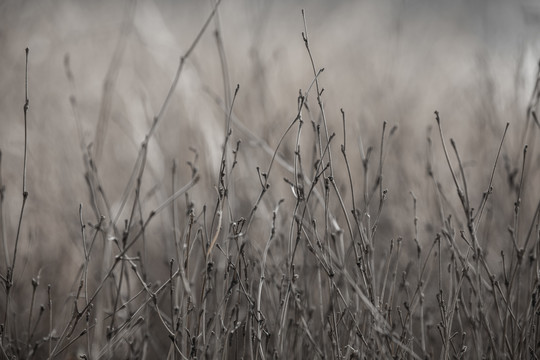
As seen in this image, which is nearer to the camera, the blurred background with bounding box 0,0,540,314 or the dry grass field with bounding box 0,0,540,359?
the dry grass field with bounding box 0,0,540,359

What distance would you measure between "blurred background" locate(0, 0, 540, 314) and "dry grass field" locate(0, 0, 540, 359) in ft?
0.05

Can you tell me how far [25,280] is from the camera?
2105 millimetres

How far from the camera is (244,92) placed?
112 inches

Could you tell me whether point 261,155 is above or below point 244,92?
below

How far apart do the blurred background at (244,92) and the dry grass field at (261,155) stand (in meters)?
0.01

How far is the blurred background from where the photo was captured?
2238 millimetres

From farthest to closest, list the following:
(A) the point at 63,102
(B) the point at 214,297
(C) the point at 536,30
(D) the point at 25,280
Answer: (A) the point at 63,102
(C) the point at 536,30
(D) the point at 25,280
(B) the point at 214,297

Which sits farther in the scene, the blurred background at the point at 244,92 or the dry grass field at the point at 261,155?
the blurred background at the point at 244,92

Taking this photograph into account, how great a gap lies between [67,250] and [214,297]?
1069mm

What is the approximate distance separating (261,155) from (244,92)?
0.70 meters

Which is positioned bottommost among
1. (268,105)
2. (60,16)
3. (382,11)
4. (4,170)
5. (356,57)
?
(4,170)

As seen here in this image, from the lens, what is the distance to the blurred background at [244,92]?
224 centimetres

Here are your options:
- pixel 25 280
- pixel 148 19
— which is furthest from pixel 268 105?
pixel 25 280

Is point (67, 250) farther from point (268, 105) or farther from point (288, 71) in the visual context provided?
point (288, 71)
